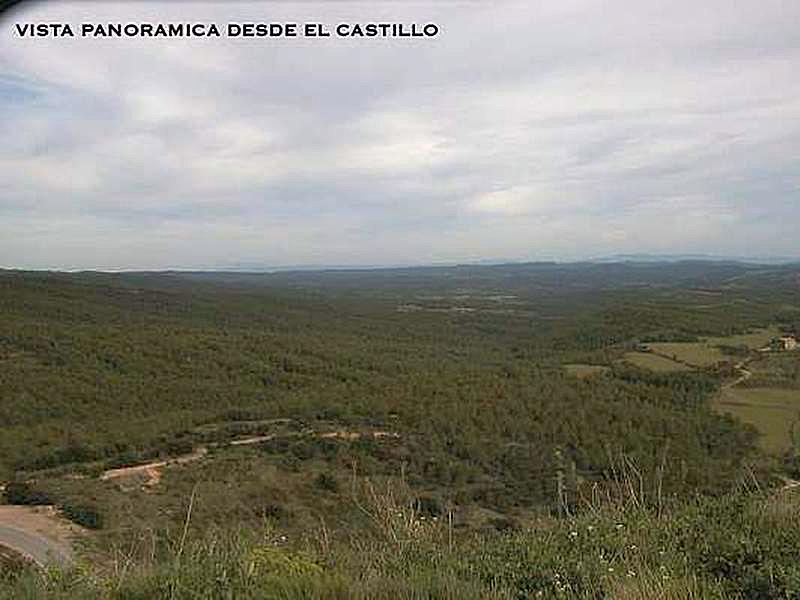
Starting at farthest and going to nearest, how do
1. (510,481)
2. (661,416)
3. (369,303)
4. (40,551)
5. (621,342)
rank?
(369,303) < (621,342) < (661,416) < (510,481) < (40,551)

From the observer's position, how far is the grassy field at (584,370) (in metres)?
42.7

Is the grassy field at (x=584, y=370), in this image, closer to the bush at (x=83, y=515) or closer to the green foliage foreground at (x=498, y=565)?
the bush at (x=83, y=515)

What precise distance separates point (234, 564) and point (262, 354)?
43154 millimetres

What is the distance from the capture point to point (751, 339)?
52.4 metres

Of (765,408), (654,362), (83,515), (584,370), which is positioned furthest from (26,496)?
(654,362)

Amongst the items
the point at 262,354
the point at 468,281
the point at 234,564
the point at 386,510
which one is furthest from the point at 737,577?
the point at 468,281

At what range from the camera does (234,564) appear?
9.36 ft

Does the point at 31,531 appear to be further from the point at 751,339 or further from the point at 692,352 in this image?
the point at 751,339

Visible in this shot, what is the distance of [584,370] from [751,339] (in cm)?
1610

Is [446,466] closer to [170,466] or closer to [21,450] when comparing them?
[170,466]

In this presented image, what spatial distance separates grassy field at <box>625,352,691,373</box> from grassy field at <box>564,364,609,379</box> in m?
2.20

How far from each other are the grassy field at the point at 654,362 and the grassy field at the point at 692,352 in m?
0.76

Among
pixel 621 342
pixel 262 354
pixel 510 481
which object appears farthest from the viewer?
pixel 621 342

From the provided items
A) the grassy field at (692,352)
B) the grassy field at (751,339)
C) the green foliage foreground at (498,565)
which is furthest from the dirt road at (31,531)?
the grassy field at (751,339)
